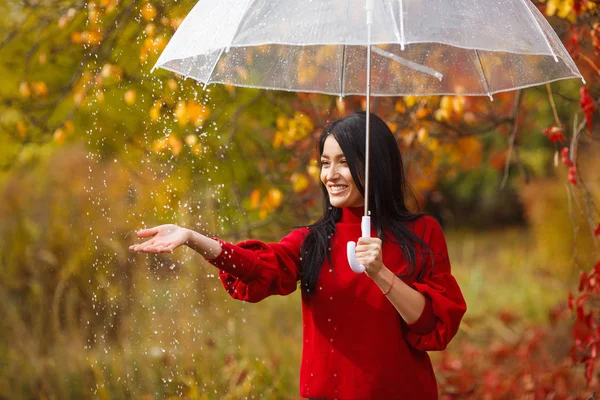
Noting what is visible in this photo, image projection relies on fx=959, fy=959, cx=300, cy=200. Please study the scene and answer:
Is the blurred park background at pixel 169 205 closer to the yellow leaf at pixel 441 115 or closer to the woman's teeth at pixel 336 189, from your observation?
the yellow leaf at pixel 441 115

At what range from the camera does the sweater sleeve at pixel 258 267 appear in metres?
2.89

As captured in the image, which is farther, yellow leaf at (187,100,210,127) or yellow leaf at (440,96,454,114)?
yellow leaf at (440,96,454,114)

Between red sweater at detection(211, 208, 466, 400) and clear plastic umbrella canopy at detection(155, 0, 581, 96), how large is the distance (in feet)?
2.16

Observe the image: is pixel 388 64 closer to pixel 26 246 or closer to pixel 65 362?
pixel 65 362

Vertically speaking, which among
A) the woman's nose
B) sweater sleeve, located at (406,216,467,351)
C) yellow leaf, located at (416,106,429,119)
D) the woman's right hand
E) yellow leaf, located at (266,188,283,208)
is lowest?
yellow leaf, located at (266,188,283,208)

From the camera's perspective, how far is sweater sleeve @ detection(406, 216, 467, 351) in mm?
2936

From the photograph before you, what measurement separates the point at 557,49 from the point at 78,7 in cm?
297

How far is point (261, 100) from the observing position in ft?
18.3

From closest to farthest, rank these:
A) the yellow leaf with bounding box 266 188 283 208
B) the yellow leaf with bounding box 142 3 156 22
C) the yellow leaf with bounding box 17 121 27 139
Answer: the yellow leaf with bounding box 142 3 156 22 → the yellow leaf with bounding box 266 188 283 208 → the yellow leaf with bounding box 17 121 27 139

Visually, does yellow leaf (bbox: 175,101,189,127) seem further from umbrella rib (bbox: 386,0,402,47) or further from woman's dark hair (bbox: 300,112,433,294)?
umbrella rib (bbox: 386,0,402,47)

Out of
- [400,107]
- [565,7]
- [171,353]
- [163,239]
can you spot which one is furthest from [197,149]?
[163,239]

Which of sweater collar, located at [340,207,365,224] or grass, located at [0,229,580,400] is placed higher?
sweater collar, located at [340,207,365,224]

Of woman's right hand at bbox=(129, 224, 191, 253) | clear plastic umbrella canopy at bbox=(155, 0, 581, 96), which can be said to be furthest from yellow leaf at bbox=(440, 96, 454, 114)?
woman's right hand at bbox=(129, 224, 191, 253)

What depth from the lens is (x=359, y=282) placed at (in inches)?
120
